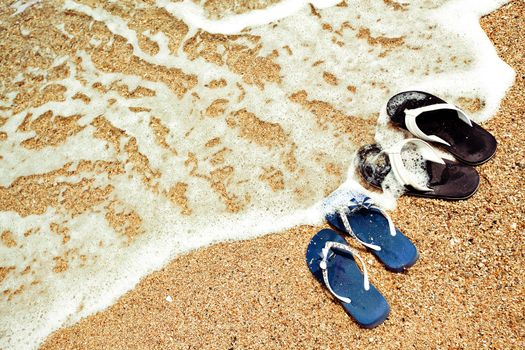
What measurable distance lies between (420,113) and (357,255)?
1290mm

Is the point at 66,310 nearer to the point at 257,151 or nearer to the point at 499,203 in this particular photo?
the point at 257,151

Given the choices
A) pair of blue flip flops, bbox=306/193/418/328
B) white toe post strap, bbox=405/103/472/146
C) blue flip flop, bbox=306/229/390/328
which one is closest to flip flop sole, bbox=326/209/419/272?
pair of blue flip flops, bbox=306/193/418/328

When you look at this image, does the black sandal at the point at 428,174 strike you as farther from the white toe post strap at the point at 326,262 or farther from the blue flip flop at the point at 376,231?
the white toe post strap at the point at 326,262

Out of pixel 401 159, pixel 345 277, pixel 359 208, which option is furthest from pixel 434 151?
pixel 345 277

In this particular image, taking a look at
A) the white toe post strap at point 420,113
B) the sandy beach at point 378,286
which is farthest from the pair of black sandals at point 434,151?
the sandy beach at point 378,286

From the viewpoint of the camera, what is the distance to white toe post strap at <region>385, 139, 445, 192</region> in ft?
9.08

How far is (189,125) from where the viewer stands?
3549 millimetres

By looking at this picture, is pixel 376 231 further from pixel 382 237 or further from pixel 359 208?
pixel 359 208

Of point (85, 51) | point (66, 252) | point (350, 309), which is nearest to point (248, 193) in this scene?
point (350, 309)

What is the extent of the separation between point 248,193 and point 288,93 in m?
1.09

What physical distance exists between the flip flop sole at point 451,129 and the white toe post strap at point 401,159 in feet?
0.50

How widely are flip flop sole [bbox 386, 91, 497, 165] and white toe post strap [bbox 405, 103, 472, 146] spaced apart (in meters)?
0.05

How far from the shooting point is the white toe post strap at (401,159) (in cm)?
277

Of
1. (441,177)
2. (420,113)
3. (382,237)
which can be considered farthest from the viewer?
(420,113)
